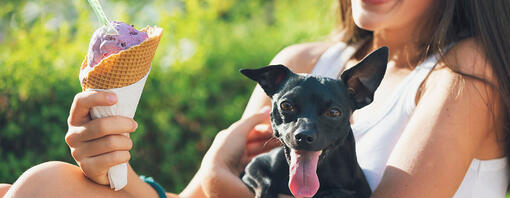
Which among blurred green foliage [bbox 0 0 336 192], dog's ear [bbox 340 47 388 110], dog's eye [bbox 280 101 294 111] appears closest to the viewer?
dog's eye [bbox 280 101 294 111]

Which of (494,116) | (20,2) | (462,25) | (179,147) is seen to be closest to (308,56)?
(462,25)

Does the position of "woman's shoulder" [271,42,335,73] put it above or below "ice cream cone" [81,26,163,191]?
below

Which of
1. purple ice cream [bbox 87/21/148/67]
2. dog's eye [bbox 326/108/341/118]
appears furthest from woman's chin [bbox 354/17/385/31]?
purple ice cream [bbox 87/21/148/67]

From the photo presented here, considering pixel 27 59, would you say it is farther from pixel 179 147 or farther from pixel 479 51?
pixel 479 51

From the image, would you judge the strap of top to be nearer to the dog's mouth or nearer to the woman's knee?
the dog's mouth

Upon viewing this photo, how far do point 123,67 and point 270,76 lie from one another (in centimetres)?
50

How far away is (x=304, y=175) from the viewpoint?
5.83ft

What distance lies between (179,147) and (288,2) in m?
3.80

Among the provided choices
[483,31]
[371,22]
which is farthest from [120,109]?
[483,31]

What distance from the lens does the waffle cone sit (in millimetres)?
1815

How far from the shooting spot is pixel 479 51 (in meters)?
2.29

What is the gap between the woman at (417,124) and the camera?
1.98m

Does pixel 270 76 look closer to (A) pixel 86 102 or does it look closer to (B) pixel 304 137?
(B) pixel 304 137

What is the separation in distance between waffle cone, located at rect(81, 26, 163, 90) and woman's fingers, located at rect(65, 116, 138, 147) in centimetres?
11
